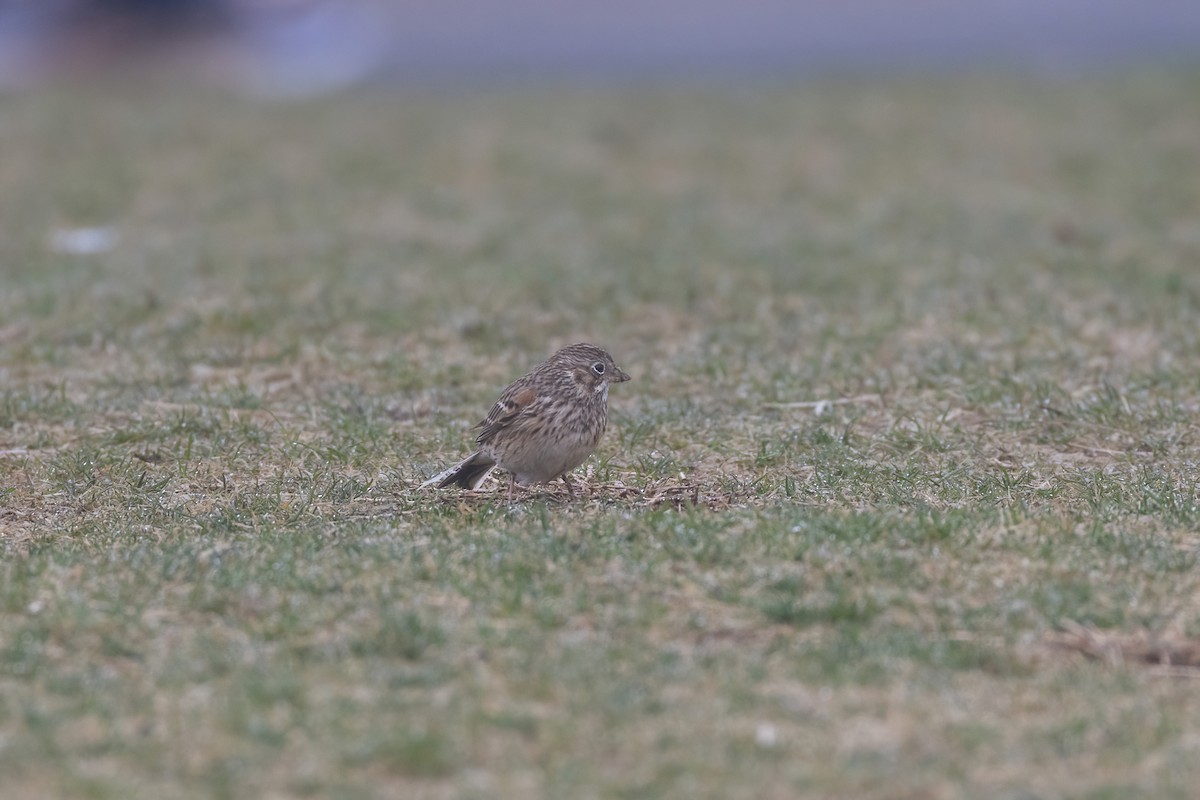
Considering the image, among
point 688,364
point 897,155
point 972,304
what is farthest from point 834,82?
point 688,364

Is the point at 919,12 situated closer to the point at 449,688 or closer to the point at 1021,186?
the point at 1021,186

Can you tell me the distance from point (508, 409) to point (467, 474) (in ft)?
1.41

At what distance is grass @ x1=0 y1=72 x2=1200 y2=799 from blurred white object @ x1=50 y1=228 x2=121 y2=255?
17 centimetres

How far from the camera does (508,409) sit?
777 cm

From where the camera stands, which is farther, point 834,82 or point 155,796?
point 834,82

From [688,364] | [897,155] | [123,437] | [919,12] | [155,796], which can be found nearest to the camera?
[155,796]

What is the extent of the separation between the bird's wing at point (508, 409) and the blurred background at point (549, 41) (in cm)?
1665

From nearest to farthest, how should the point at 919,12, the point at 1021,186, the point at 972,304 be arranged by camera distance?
the point at 972,304
the point at 1021,186
the point at 919,12

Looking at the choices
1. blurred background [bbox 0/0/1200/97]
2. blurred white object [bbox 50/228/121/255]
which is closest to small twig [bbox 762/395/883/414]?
blurred white object [bbox 50/228/121/255]

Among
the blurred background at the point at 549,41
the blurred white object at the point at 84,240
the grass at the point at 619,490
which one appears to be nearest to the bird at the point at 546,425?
the grass at the point at 619,490

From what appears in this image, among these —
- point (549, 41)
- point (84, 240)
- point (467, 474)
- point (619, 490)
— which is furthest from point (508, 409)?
point (549, 41)

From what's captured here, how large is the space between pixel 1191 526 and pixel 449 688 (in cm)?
Result: 327

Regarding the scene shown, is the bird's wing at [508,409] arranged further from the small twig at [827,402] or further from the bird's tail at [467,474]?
the small twig at [827,402]

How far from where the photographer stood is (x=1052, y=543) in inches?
269
